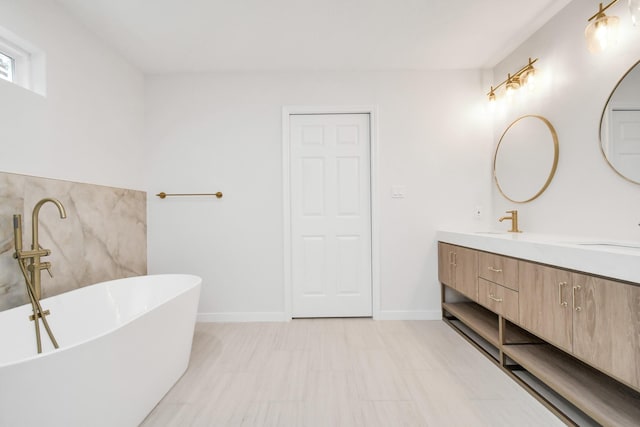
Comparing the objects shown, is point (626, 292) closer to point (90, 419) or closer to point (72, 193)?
point (90, 419)

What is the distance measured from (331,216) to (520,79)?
6.46 feet

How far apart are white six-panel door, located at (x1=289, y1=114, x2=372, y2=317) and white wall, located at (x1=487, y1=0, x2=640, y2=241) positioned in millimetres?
1433

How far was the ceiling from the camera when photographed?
211 cm

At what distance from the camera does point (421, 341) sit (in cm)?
253

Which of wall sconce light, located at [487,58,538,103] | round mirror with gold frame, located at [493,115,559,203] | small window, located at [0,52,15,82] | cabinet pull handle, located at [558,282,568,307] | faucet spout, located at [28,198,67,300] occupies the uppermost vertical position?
wall sconce light, located at [487,58,538,103]

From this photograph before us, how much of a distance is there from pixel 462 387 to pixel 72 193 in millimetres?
2795

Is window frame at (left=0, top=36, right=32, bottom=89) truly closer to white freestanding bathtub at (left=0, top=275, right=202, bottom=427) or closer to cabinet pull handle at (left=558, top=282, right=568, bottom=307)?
white freestanding bathtub at (left=0, top=275, right=202, bottom=427)

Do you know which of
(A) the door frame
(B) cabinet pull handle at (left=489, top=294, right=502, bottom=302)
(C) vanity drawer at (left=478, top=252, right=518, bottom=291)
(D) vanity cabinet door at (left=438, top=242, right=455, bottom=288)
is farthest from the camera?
(A) the door frame

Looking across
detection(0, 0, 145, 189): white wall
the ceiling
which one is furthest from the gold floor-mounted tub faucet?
the ceiling

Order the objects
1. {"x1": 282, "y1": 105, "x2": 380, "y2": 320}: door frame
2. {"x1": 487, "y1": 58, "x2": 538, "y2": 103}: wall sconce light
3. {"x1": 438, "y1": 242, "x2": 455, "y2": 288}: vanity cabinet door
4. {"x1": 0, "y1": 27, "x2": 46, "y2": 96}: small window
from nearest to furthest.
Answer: {"x1": 0, "y1": 27, "x2": 46, "y2": 96}: small window
{"x1": 487, "y1": 58, "x2": 538, "y2": 103}: wall sconce light
{"x1": 438, "y1": 242, "x2": 455, "y2": 288}: vanity cabinet door
{"x1": 282, "y1": 105, "x2": 380, "y2": 320}: door frame

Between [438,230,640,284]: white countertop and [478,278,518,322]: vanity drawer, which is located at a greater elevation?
[438,230,640,284]: white countertop

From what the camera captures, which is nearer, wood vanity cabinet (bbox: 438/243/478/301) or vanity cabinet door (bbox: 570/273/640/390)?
vanity cabinet door (bbox: 570/273/640/390)

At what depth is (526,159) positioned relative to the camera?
8.39 ft

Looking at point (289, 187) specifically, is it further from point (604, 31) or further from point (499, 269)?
point (604, 31)
